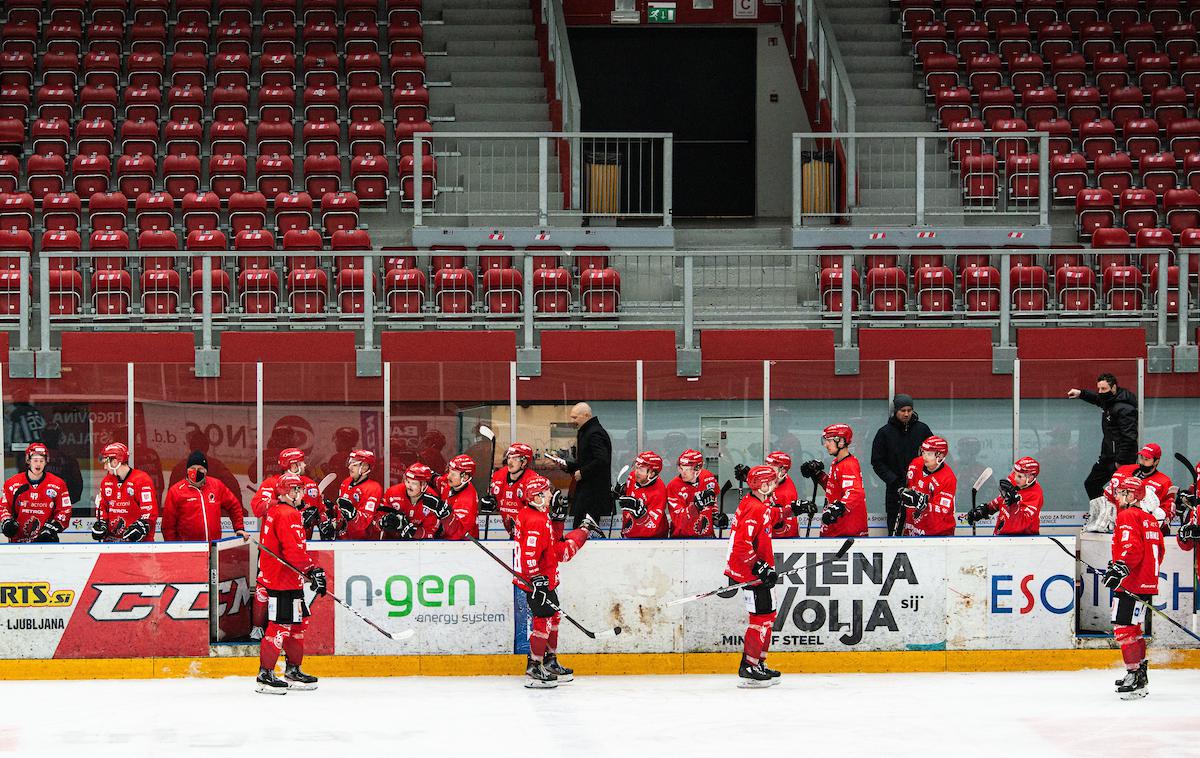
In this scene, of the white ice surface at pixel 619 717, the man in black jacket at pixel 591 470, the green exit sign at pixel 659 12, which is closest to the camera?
the white ice surface at pixel 619 717

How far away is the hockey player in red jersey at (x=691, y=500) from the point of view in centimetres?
1247

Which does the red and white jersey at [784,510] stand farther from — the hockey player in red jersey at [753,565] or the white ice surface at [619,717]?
the white ice surface at [619,717]

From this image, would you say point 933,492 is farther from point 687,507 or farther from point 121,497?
point 121,497

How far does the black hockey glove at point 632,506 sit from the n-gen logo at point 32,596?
416cm

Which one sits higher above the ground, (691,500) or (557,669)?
(691,500)

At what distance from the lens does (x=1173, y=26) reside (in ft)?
70.7

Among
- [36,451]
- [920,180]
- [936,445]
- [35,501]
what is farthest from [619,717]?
[920,180]

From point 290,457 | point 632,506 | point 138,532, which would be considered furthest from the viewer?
point 632,506

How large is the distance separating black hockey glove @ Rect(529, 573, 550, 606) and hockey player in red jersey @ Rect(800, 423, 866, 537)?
99.4 inches

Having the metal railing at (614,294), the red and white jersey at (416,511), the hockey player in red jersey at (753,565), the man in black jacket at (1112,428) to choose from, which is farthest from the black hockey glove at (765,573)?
the metal railing at (614,294)

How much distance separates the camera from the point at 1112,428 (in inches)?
517

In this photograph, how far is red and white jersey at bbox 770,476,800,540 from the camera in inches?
472

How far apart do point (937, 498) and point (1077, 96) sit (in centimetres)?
979

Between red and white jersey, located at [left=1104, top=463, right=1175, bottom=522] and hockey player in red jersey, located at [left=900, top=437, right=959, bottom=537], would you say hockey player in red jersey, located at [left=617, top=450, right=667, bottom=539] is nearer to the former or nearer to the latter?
hockey player in red jersey, located at [left=900, top=437, right=959, bottom=537]
